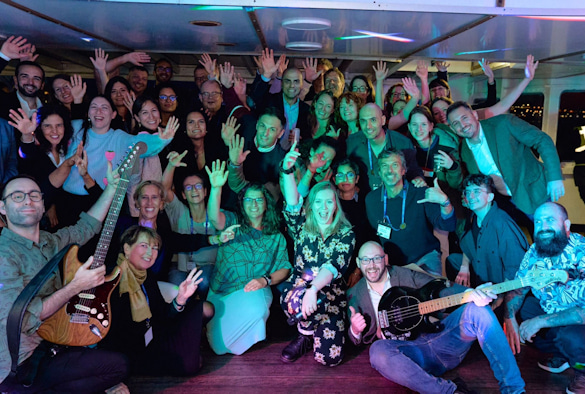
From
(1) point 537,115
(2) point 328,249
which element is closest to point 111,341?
(2) point 328,249

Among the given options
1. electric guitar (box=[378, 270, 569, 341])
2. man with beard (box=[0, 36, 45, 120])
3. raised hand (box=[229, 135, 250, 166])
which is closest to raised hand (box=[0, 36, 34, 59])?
man with beard (box=[0, 36, 45, 120])

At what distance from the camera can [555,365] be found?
3.11 meters

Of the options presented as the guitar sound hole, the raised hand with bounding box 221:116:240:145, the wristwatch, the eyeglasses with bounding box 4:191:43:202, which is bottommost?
the guitar sound hole

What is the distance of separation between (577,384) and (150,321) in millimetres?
2594

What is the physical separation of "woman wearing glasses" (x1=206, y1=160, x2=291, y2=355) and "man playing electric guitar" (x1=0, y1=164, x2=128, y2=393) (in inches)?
34.8

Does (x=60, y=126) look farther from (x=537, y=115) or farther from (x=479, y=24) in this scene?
(x=537, y=115)

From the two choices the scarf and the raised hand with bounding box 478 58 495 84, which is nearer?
the scarf

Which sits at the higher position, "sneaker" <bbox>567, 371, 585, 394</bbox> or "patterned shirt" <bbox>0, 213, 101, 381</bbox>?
"patterned shirt" <bbox>0, 213, 101, 381</bbox>

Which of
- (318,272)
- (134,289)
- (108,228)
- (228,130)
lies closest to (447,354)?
(318,272)

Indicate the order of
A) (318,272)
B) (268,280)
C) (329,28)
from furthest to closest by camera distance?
(268,280) < (318,272) < (329,28)

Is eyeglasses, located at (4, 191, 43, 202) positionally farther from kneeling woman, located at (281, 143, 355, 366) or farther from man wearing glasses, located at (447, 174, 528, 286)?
man wearing glasses, located at (447, 174, 528, 286)

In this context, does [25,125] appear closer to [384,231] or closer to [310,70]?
[310,70]

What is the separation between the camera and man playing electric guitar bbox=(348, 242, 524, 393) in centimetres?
277

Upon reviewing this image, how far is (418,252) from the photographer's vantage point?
3.73 meters
